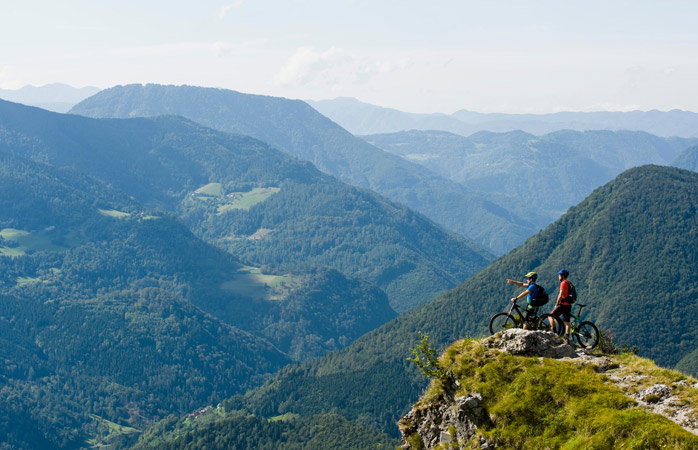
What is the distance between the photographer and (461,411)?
40031 mm

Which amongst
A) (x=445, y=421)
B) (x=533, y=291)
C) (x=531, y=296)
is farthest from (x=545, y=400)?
(x=533, y=291)

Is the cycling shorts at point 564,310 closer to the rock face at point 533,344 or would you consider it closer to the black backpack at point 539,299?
the black backpack at point 539,299

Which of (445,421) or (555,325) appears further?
(555,325)

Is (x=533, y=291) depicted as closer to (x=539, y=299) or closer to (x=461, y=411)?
(x=539, y=299)

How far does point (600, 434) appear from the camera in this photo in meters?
33.9

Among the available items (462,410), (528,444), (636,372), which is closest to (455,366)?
(462,410)

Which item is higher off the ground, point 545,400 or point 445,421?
point 545,400

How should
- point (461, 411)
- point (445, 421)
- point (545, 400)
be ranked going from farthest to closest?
point (445, 421), point (461, 411), point (545, 400)

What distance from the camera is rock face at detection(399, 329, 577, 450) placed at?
131 ft

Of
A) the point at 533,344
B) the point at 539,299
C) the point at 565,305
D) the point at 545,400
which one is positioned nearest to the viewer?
the point at 545,400

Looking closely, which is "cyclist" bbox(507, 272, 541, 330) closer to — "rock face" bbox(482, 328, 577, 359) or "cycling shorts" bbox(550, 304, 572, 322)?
"cycling shorts" bbox(550, 304, 572, 322)

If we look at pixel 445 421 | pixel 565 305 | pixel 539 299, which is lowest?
pixel 445 421

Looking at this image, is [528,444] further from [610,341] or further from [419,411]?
[610,341]

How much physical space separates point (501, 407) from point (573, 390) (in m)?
4.21
